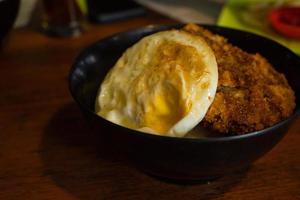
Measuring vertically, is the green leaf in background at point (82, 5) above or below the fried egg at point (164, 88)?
below

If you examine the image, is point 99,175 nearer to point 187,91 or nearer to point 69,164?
point 69,164

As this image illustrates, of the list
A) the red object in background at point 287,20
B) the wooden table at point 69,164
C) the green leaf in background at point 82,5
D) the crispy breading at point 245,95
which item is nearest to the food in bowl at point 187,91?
the crispy breading at point 245,95

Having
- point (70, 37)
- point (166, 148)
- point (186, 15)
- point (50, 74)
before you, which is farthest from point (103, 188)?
point (186, 15)

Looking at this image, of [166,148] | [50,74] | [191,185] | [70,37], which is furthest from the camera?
[70,37]

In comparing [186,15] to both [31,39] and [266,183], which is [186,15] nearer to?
[31,39]

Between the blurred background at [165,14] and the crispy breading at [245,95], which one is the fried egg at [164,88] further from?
the blurred background at [165,14]

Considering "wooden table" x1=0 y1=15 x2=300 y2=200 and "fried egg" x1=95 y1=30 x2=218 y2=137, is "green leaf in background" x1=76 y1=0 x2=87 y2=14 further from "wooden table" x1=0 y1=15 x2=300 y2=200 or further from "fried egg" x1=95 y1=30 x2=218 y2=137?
"fried egg" x1=95 y1=30 x2=218 y2=137

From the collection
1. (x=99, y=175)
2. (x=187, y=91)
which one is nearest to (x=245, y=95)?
(x=187, y=91)
